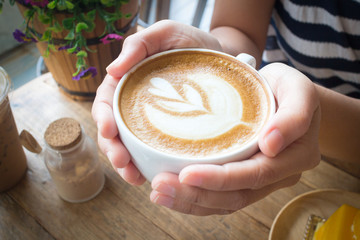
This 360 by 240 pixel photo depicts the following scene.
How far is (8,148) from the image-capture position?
804 millimetres

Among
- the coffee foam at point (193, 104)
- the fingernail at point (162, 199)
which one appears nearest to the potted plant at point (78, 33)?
the coffee foam at point (193, 104)

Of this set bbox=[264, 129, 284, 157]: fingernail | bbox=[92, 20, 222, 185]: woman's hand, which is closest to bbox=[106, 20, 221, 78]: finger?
bbox=[92, 20, 222, 185]: woman's hand

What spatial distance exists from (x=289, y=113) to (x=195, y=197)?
0.71ft

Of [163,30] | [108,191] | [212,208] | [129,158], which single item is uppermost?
[163,30]

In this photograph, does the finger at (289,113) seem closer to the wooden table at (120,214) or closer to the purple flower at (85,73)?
the wooden table at (120,214)

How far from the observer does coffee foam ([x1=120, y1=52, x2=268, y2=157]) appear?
0.54 m

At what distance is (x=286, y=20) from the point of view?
1.04 m

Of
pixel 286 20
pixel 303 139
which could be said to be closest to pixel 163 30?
pixel 303 139

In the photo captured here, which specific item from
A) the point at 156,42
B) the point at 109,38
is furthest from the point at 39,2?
the point at 156,42

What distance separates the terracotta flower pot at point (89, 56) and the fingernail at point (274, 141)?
577mm

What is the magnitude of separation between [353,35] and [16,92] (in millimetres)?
1052

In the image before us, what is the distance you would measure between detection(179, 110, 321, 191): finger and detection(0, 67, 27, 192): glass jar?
1.69ft

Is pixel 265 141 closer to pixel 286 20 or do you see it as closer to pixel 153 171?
pixel 153 171

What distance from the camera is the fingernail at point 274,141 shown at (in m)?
0.50
